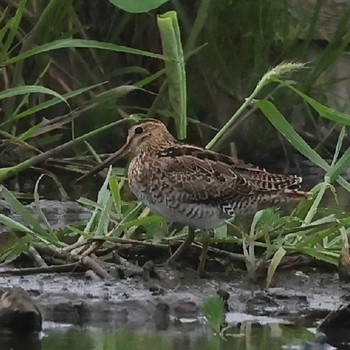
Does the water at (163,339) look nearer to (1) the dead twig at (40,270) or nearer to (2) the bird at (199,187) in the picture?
(1) the dead twig at (40,270)

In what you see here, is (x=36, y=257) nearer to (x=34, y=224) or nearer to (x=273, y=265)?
(x=34, y=224)

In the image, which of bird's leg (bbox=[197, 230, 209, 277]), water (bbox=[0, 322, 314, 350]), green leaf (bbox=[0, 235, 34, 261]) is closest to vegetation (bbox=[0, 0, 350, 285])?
green leaf (bbox=[0, 235, 34, 261])

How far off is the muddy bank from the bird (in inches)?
7.1

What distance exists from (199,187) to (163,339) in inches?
48.9

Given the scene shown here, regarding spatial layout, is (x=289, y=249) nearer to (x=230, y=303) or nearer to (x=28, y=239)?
(x=230, y=303)

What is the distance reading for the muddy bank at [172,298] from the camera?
13.8 feet

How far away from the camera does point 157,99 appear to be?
21.5 ft

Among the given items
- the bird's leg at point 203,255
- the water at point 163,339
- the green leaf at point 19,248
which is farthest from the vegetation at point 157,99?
the water at point 163,339

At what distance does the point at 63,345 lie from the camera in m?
3.77

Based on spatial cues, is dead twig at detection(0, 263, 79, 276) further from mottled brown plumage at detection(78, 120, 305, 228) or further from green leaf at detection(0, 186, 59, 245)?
mottled brown plumage at detection(78, 120, 305, 228)

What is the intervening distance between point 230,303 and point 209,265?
0.55 meters

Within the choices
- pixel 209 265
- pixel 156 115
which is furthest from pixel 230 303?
pixel 156 115

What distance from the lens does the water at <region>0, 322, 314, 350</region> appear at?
3775mm

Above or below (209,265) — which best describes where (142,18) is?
above
